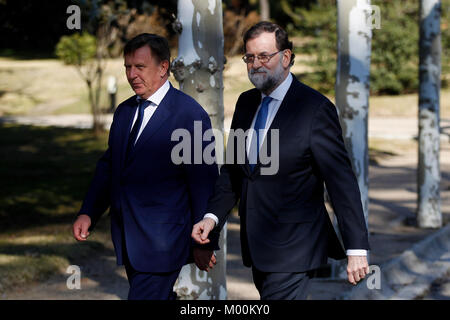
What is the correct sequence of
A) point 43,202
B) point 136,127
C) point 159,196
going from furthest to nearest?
point 43,202
point 136,127
point 159,196

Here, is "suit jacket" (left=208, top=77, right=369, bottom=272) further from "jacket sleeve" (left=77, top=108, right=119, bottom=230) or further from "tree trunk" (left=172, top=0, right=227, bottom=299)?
"tree trunk" (left=172, top=0, right=227, bottom=299)

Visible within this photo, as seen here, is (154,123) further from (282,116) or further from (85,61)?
(85,61)

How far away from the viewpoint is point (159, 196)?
423 centimetres

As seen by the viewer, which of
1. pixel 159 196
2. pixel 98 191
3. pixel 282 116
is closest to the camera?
pixel 282 116

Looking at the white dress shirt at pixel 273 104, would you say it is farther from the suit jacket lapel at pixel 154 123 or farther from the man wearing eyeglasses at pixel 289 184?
the suit jacket lapel at pixel 154 123

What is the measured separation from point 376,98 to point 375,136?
8449mm

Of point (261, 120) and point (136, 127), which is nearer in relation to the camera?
point (261, 120)

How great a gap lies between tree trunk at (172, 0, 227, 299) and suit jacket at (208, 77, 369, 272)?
1.98 meters

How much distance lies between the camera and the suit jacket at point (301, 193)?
3.90m

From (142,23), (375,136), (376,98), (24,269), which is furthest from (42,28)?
(376,98)

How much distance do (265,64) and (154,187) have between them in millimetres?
880

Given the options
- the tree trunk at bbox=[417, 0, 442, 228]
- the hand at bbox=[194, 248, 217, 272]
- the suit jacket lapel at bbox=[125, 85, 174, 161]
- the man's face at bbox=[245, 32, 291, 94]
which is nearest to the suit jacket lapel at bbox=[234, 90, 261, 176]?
the man's face at bbox=[245, 32, 291, 94]

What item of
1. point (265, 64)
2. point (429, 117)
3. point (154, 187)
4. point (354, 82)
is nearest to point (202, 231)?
point (154, 187)

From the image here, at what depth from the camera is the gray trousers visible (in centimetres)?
399
